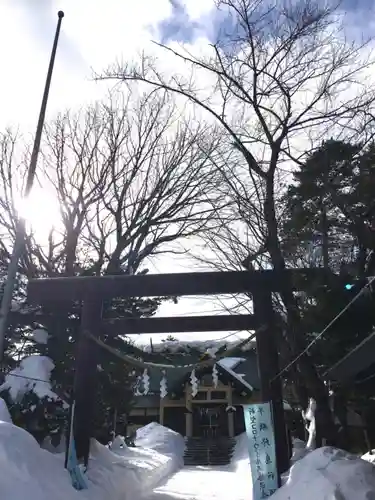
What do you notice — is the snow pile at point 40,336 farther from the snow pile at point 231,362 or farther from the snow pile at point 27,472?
the snow pile at point 231,362

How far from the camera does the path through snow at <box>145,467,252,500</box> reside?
38.3 feet

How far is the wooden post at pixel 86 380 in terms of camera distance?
8562mm

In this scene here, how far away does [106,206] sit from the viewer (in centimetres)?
1506

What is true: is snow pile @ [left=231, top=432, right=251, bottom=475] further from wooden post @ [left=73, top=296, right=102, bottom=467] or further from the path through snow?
wooden post @ [left=73, top=296, right=102, bottom=467]

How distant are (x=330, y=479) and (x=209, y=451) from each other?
20.1m

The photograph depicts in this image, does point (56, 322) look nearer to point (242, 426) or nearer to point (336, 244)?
point (336, 244)

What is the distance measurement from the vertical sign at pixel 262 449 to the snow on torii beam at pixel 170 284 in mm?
2349

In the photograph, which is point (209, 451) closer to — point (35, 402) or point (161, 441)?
point (161, 441)

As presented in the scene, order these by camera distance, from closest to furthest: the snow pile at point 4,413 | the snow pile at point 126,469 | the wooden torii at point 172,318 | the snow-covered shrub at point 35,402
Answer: the wooden torii at point 172,318 < the snow pile at point 4,413 < the snow pile at point 126,469 < the snow-covered shrub at point 35,402

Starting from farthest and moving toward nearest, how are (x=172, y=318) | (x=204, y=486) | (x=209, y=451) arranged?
1. (x=209, y=451)
2. (x=204, y=486)
3. (x=172, y=318)

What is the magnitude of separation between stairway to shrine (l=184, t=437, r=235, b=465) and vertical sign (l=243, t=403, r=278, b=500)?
55.0 feet

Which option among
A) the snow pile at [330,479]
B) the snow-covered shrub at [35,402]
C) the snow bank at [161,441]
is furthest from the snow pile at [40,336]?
the snow bank at [161,441]

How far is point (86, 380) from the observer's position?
8.88 m

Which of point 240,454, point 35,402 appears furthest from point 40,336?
point 240,454
